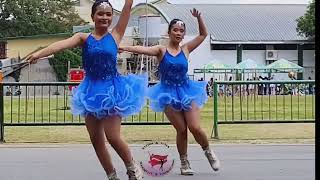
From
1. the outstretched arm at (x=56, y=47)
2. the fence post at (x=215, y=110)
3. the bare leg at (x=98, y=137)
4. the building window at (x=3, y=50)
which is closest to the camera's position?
the outstretched arm at (x=56, y=47)

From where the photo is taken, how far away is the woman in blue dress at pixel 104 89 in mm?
6039

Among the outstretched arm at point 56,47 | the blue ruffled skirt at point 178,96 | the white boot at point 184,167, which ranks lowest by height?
the white boot at point 184,167

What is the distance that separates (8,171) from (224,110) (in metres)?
6.94

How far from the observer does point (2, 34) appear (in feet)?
235

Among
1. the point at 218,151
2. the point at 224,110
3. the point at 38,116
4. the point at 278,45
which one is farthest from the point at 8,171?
the point at 278,45

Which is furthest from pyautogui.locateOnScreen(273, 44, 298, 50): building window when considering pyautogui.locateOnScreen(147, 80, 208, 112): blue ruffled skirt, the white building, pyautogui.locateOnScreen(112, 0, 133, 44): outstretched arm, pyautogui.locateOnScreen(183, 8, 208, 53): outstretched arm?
pyautogui.locateOnScreen(112, 0, 133, 44): outstretched arm

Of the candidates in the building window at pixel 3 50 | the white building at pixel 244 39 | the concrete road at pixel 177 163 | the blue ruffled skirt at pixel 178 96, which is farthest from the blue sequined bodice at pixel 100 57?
the building window at pixel 3 50

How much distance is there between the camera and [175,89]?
762 cm

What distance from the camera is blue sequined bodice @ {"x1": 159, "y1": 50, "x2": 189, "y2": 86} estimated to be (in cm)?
754

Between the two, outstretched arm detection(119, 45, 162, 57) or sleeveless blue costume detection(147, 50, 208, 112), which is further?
sleeveless blue costume detection(147, 50, 208, 112)

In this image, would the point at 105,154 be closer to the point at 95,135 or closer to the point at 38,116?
the point at 95,135

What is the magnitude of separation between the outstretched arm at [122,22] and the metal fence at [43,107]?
5775mm

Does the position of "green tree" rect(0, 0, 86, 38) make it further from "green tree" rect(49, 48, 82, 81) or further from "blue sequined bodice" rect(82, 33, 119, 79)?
"blue sequined bodice" rect(82, 33, 119, 79)

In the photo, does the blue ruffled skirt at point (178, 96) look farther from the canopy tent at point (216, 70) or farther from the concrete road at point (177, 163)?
the canopy tent at point (216, 70)
